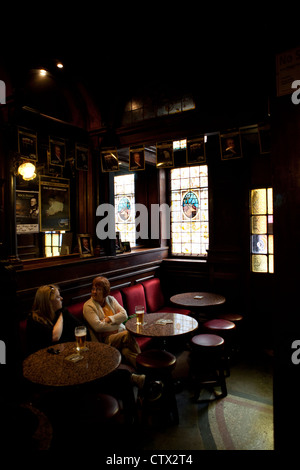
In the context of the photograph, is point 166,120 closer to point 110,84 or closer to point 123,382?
point 110,84

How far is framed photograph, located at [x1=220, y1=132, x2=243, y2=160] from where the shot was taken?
4617 millimetres

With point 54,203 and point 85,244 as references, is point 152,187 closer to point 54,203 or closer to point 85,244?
point 54,203

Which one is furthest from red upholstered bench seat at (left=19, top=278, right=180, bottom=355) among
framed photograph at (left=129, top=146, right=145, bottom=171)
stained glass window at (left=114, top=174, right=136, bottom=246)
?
framed photograph at (left=129, top=146, right=145, bottom=171)

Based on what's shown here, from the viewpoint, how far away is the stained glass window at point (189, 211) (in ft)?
22.9

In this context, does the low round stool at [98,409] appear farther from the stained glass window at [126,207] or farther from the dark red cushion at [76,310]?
the stained glass window at [126,207]

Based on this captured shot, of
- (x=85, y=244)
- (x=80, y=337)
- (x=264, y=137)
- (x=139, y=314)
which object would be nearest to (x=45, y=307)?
(x=80, y=337)

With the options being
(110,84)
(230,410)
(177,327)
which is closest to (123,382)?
(177,327)

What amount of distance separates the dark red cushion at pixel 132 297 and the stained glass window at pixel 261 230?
2.31 metres

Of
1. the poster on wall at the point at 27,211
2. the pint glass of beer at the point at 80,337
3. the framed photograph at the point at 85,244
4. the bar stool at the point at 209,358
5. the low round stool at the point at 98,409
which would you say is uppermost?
the poster on wall at the point at 27,211

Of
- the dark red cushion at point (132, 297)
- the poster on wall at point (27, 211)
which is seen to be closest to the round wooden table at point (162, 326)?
the dark red cushion at point (132, 297)

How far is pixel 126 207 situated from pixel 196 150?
3452 mm

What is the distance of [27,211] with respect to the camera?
697 cm

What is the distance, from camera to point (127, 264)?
5984mm

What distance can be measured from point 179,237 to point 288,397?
565 centimetres
